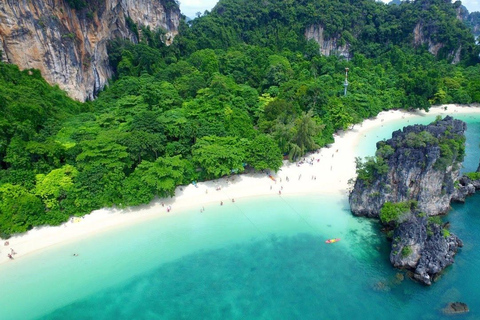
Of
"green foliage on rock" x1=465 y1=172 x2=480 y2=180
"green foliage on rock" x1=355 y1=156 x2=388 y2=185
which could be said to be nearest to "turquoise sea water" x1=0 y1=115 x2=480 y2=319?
"green foliage on rock" x1=355 y1=156 x2=388 y2=185

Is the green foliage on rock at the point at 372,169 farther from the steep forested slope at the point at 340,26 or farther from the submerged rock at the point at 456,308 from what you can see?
the steep forested slope at the point at 340,26

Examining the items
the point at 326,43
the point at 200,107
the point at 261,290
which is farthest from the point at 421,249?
the point at 326,43

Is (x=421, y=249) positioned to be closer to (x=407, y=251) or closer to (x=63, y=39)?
(x=407, y=251)

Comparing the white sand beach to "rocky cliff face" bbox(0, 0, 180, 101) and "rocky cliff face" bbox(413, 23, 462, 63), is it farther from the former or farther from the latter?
"rocky cliff face" bbox(413, 23, 462, 63)

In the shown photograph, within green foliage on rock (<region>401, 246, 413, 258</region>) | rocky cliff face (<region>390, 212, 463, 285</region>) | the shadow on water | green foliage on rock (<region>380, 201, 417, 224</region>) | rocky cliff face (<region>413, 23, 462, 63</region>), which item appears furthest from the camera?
rocky cliff face (<region>413, 23, 462, 63</region>)

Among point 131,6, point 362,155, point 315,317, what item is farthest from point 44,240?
point 131,6

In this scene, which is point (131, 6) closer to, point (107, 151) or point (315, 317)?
point (107, 151)
